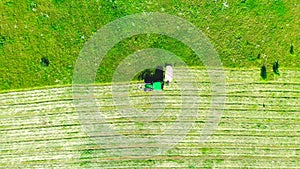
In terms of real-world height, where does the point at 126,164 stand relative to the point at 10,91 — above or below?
below

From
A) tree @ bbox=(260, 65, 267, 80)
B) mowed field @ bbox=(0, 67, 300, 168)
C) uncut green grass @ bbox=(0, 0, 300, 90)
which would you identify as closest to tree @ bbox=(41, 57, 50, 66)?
uncut green grass @ bbox=(0, 0, 300, 90)

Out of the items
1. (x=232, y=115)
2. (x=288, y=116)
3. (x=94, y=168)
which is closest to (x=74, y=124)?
(x=94, y=168)

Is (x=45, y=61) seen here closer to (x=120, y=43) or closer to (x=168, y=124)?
(x=120, y=43)

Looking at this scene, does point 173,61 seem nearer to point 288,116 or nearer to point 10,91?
point 288,116

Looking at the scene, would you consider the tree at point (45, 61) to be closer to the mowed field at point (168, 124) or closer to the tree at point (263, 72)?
the mowed field at point (168, 124)

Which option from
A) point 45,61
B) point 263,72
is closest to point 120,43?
point 45,61

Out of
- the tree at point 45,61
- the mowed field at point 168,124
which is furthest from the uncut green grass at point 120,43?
the mowed field at point 168,124
